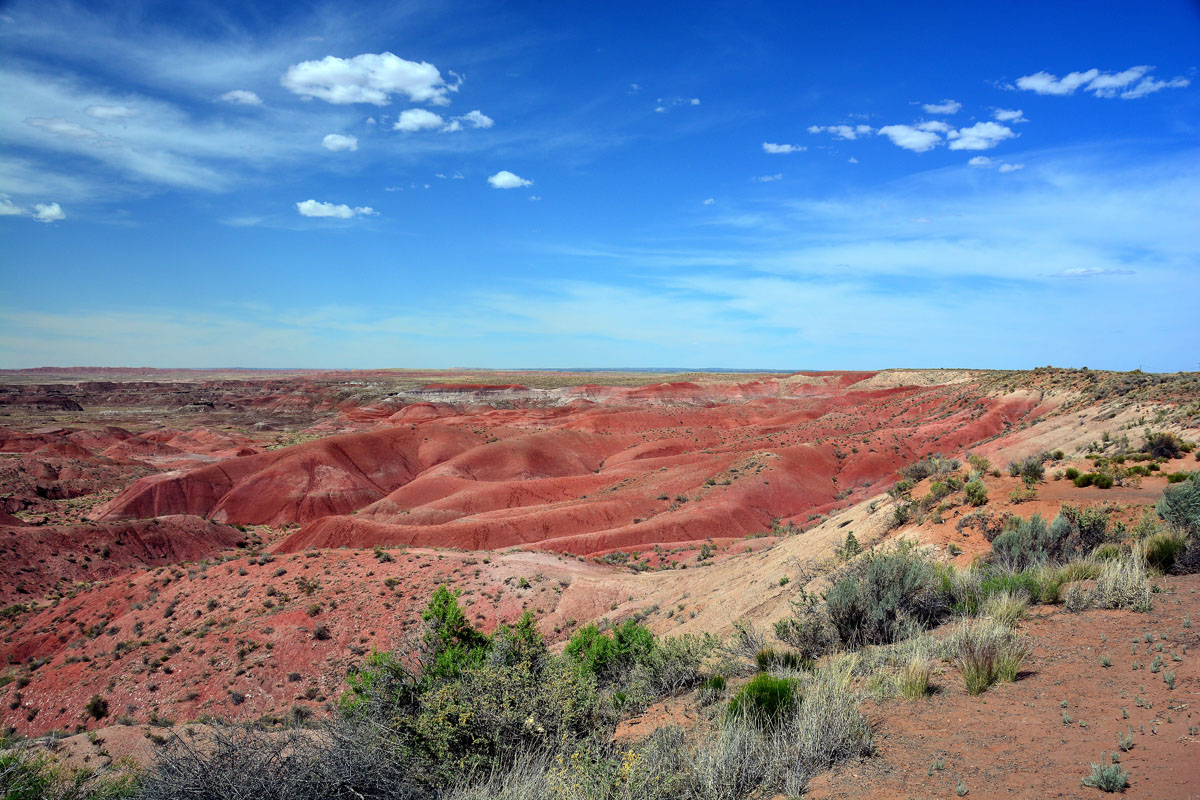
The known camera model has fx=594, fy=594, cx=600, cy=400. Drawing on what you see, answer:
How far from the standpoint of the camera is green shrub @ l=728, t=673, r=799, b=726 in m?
5.81

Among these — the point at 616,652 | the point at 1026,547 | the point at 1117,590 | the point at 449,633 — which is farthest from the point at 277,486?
the point at 1117,590

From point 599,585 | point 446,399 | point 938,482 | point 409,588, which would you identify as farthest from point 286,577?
point 446,399

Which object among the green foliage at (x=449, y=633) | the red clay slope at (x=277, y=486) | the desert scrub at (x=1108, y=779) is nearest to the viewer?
the desert scrub at (x=1108, y=779)

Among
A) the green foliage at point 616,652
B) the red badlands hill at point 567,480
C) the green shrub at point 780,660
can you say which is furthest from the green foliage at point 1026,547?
the red badlands hill at point 567,480

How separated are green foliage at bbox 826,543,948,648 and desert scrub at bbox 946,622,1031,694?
1.45 metres

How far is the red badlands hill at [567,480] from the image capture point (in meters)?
38.0

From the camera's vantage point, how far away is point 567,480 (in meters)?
50.4

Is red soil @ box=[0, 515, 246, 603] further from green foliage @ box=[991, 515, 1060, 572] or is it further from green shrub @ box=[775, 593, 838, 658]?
green foliage @ box=[991, 515, 1060, 572]

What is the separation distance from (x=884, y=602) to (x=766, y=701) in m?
3.45

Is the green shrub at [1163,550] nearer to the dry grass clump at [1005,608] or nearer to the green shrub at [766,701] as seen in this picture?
the dry grass clump at [1005,608]

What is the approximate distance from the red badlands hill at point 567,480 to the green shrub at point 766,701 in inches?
1129

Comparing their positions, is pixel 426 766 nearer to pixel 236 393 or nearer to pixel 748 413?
pixel 748 413

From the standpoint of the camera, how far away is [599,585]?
2372 centimetres

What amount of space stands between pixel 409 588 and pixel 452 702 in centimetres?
1848
